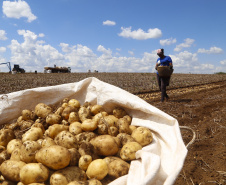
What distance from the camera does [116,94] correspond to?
2.59 metres

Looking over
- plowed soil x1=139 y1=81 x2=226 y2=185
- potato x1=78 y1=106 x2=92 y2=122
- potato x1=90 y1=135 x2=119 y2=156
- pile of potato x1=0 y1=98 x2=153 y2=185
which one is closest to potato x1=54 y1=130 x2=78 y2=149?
pile of potato x1=0 y1=98 x2=153 y2=185

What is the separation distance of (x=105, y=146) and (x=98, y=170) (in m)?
0.28

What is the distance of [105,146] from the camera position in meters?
1.88

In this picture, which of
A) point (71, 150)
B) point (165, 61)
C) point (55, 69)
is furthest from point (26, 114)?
point (55, 69)

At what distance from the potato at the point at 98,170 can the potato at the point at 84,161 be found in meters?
0.05

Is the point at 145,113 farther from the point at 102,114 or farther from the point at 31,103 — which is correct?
the point at 31,103

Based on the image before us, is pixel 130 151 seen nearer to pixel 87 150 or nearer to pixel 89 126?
pixel 87 150

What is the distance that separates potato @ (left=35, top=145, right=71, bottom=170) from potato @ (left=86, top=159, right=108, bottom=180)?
21 centimetres

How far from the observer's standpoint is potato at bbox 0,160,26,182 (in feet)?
5.64

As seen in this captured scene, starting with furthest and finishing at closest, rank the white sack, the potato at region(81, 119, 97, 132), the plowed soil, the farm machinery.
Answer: the farm machinery < the plowed soil < the potato at region(81, 119, 97, 132) < the white sack

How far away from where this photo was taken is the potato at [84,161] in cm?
175

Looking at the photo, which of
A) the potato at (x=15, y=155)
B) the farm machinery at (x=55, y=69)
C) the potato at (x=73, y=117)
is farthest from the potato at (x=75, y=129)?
the farm machinery at (x=55, y=69)

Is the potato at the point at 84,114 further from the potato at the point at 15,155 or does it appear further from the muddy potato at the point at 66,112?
the potato at the point at 15,155

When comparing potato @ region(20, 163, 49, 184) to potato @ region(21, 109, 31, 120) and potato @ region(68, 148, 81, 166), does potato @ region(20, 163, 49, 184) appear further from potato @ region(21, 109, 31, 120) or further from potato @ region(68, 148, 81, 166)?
potato @ region(21, 109, 31, 120)
